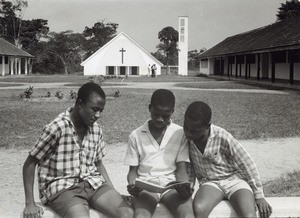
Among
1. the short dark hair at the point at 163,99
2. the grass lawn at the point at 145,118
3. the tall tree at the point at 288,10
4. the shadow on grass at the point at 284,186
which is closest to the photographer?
the short dark hair at the point at 163,99

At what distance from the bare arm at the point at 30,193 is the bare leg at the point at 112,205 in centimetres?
35

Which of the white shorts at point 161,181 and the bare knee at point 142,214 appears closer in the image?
the bare knee at point 142,214

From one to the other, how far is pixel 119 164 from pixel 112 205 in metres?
2.94

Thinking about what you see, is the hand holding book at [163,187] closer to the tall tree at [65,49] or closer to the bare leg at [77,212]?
the bare leg at [77,212]

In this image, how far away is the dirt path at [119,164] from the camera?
163 inches

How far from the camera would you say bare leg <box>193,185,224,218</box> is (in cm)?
264

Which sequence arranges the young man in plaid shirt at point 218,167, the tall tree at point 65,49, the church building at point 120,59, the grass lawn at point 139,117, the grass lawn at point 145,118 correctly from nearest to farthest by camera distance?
the young man in plaid shirt at point 218,167 < the grass lawn at point 145,118 < the grass lawn at point 139,117 < the church building at point 120,59 < the tall tree at point 65,49

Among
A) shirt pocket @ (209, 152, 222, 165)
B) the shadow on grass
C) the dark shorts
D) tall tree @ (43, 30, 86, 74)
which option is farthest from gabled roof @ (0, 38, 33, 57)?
shirt pocket @ (209, 152, 222, 165)

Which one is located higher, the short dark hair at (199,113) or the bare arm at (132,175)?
the short dark hair at (199,113)

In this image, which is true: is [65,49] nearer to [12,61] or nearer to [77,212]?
[12,61]

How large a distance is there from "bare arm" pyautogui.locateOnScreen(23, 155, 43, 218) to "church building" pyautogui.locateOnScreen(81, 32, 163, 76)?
43546mm

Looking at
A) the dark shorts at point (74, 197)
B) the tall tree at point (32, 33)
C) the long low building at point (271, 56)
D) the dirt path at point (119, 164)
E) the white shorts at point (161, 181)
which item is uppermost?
the tall tree at point (32, 33)

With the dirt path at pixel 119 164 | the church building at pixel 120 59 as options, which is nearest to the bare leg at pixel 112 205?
the dirt path at pixel 119 164

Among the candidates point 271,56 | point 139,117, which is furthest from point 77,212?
point 271,56
